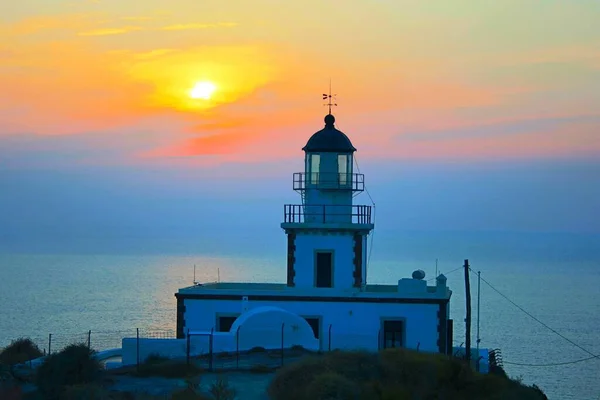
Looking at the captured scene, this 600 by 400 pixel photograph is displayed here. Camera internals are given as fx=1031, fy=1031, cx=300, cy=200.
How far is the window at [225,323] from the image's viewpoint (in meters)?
30.8

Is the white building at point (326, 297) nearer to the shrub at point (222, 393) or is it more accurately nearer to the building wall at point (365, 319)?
the building wall at point (365, 319)

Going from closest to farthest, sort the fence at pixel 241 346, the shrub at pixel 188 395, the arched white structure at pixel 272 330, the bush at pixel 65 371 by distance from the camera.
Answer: the shrub at pixel 188 395
the bush at pixel 65 371
the fence at pixel 241 346
the arched white structure at pixel 272 330

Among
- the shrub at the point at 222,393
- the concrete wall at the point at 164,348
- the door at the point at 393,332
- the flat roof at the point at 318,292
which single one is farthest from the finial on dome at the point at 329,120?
the shrub at the point at 222,393

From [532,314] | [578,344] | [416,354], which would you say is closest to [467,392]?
[416,354]

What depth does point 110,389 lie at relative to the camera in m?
22.8

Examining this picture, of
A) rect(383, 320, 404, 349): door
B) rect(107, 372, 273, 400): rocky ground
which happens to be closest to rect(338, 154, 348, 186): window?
rect(383, 320, 404, 349): door

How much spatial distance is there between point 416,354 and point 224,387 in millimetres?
4451

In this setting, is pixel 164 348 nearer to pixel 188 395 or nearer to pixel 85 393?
pixel 85 393

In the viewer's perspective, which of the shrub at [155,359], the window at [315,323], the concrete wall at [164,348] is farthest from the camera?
the window at [315,323]

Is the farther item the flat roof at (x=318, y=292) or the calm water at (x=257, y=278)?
the calm water at (x=257, y=278)

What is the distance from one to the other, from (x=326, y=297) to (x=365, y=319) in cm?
130

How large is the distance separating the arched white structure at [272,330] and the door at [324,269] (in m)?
2.93

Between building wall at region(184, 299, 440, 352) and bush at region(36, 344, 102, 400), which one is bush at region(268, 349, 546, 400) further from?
building wall at region(184, 299, 440, 352)

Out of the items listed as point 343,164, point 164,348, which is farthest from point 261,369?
point 343,164
